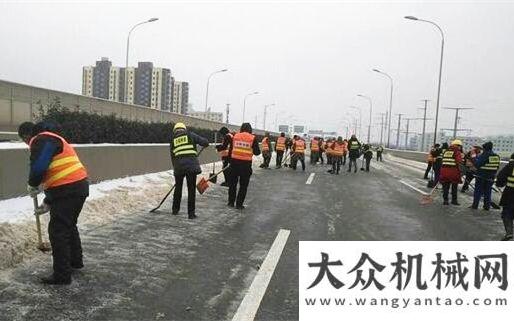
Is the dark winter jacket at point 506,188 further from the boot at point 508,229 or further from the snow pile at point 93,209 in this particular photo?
the snow pile at point 93,209

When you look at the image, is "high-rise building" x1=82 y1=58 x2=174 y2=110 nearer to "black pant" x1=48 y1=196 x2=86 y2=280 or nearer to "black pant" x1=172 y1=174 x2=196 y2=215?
"black pant" x1=172 y1=174 x2=196 y2=215

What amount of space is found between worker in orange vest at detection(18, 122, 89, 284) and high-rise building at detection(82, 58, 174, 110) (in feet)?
215

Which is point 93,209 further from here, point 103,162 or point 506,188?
point 506,188

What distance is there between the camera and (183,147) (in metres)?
10.5

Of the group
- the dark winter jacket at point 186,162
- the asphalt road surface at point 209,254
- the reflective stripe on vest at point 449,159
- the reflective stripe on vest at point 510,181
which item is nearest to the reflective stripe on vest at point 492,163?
the reflective stripe on vest at point 449,159

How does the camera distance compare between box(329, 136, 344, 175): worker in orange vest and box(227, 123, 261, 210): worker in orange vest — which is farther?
box(329, 136, 344, 175): worker in orange vest

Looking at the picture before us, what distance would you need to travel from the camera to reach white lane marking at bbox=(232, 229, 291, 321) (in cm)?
516

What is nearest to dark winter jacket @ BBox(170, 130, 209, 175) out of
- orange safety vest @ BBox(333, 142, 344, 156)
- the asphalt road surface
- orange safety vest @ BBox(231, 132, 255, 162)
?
the asphalt road surface

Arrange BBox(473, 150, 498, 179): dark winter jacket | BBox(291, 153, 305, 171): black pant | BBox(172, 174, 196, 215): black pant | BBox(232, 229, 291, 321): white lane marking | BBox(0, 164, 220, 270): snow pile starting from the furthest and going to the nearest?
BBox(291, 153, 305, 171): black pant
BBox(473, 150, 498, 179): dark winter jacket
BBox(172, 174, 196, 215): black pant
BBox(0, 164, 220, 270): snow pile
BBox(232, 229, 291, 321): white lane marking

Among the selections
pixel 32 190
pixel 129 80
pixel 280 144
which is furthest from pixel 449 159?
pixel 129 80

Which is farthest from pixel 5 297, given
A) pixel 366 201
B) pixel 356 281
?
pixel 366 201

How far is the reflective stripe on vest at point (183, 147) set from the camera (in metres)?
10.5

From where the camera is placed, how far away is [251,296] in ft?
18.6

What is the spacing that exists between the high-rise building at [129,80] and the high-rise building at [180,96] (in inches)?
350
